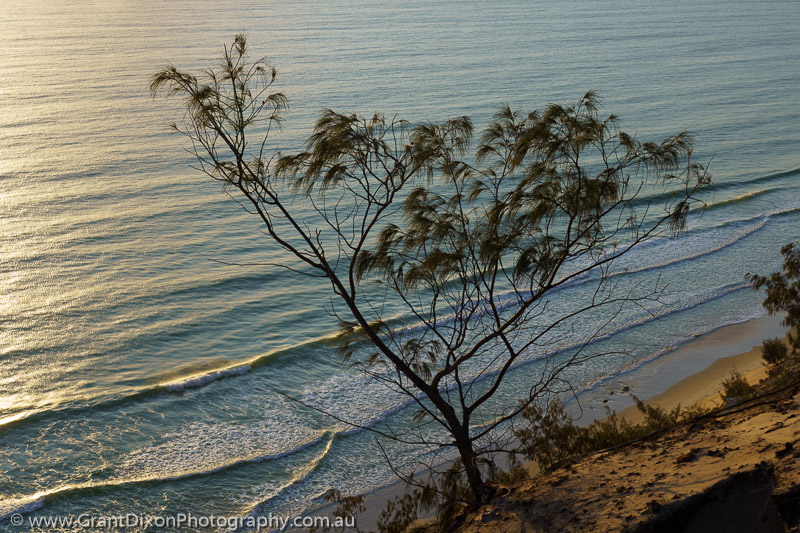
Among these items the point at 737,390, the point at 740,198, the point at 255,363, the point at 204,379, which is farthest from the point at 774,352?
the point at 740,198

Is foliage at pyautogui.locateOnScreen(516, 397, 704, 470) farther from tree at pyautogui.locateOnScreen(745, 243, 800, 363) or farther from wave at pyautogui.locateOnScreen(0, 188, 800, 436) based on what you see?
tree at pyautogui.locateOnScreen(745, 243, 800, 363)

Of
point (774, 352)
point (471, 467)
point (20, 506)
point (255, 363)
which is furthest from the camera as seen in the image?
point (255, 363)

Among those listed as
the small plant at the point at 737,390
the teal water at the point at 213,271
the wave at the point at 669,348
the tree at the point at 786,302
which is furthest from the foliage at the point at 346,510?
the tree at the point at 786,302

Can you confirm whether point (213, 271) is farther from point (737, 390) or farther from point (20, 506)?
point (737, 390)

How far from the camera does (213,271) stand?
19688 millimetres

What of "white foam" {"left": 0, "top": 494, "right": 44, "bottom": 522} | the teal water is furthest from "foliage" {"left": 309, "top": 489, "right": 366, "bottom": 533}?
"white foam" {"left": 0, "top": 494, "right": 44, "bottom": 522}

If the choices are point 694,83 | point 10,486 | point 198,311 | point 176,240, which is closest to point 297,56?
point 694,83

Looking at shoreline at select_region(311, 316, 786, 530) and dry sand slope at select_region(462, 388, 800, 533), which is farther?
shoreline at select_region(311, 316, 786, 530)

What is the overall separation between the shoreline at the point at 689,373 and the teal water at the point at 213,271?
43 cm

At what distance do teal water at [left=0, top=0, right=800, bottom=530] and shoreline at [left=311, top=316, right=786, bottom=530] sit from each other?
43 centimetres

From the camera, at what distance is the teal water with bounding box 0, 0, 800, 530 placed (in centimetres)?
1160

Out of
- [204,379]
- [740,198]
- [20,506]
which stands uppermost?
[740,198]

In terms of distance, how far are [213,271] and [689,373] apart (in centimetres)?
1231

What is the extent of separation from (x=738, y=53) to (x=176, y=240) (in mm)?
48546
